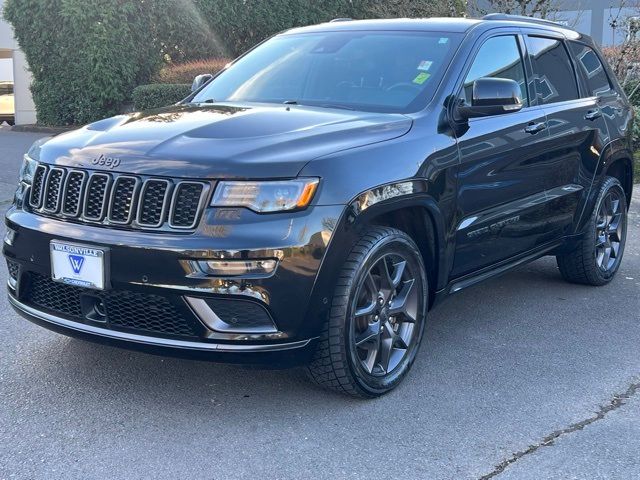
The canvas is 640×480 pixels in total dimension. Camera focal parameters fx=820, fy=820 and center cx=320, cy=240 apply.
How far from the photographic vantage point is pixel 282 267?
129 inches

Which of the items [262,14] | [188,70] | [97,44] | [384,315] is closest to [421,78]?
[384,315]

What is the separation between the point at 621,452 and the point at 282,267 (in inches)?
62.9

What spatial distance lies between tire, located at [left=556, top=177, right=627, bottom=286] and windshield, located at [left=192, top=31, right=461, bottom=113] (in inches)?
76.8

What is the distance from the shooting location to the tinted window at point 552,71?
17.0 ft

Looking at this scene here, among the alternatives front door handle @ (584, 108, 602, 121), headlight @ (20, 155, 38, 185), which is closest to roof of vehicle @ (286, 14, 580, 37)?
front door handle @ (584, 108, 602, 121)

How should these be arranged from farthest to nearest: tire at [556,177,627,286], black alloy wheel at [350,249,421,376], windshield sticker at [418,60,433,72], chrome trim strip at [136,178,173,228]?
tire at [556,177,627,286] < windshield sticker at [418,60,433,72] < black alloy wheel at [350,249,421,376] < chrome trim strip at [136,178,173,228]

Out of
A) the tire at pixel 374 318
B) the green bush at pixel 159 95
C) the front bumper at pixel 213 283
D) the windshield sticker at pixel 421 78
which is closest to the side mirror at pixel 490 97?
the windshield sticker at pixel 421 78

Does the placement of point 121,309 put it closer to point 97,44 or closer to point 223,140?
point 223,140

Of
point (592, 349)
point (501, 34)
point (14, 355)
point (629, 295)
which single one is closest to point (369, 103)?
point (501, 34)

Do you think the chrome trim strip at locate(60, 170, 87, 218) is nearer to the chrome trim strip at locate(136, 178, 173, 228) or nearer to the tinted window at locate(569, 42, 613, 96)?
the chrome trim strip at locate(136, 178, 173, 228)

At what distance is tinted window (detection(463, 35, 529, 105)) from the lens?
178 inches

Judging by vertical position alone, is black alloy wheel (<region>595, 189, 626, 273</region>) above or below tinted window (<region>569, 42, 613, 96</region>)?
below

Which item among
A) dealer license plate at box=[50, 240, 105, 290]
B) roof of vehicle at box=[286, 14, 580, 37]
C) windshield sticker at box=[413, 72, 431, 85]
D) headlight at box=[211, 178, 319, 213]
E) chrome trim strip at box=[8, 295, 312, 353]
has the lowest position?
chrome trim strip at box=[8, 295, 312, 353]

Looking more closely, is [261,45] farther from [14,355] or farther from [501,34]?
[14,355]
